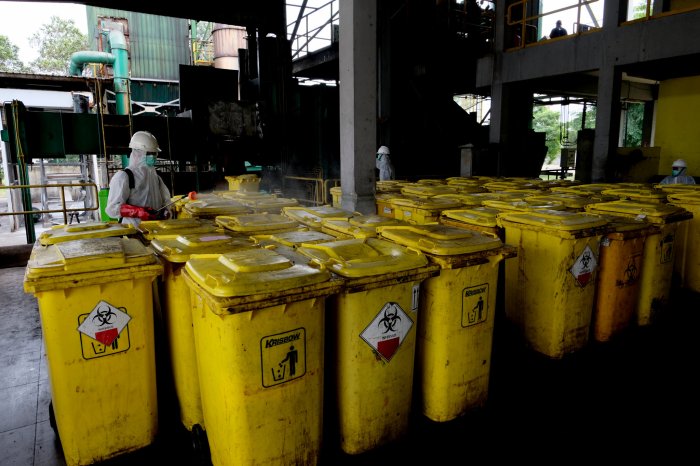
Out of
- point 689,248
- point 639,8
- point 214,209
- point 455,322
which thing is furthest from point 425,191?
point 639,8

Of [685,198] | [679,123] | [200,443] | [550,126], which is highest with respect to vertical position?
[550,126]

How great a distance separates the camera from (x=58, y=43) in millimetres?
37875

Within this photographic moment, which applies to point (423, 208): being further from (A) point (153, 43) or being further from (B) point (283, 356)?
(A) point (153, 43)

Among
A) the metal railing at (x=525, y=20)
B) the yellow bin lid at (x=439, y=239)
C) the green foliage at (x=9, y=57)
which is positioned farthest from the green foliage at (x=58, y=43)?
the yellow bin lid at (x=439, y=239)

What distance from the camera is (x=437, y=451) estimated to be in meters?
3.00

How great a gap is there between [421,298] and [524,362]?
1.71 metres

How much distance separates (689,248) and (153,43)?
2437 centimetres

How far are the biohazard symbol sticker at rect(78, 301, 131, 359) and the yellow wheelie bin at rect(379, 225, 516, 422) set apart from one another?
6.44 feet

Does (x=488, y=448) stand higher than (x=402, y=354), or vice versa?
(x=402, y=354)

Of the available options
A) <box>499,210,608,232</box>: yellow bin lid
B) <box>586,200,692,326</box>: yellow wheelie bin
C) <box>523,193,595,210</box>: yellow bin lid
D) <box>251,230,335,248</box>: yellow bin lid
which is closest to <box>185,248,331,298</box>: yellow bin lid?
<box>251,230,335,248</box>: yellow bin lid

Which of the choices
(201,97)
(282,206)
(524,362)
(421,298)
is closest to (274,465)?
(421,298)

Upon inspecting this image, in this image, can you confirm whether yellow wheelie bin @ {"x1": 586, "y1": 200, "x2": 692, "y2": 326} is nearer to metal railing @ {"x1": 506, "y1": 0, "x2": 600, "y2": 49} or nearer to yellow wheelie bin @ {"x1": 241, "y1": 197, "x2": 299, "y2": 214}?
yellow wheelie bin @ {"x1": 241, "y1": 197, "x2": 299, "y2": 214}

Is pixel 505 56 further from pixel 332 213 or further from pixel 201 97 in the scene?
pixel 332 213

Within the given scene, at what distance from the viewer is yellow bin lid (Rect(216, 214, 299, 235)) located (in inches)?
159
